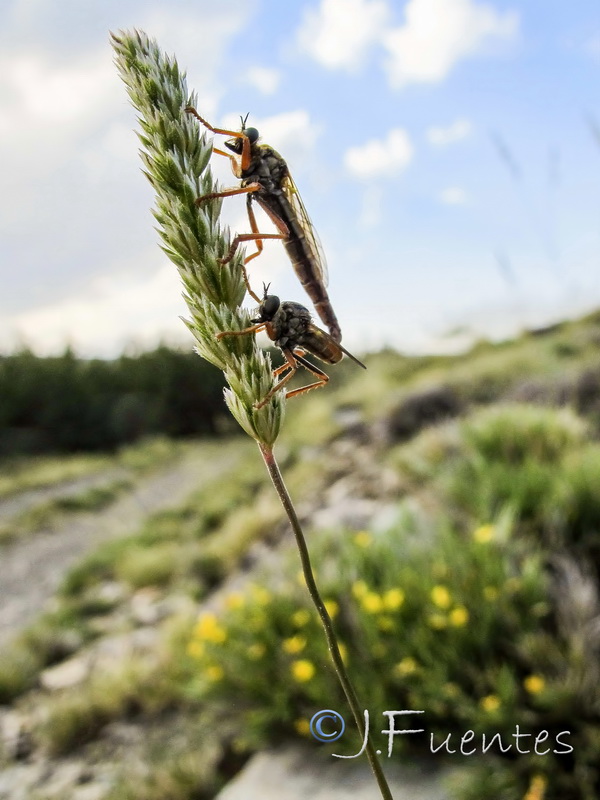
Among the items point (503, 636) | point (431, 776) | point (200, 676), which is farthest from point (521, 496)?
Answer: point (200, 676)

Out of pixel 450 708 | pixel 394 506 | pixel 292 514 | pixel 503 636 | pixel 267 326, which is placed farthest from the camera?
pixel 394 506

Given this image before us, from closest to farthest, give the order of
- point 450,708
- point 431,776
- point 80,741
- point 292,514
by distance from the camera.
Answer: point 292,514 < point 431,776 < point 450,708 < point 80,741

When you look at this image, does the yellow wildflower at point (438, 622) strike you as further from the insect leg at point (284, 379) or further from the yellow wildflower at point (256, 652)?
the insect leg at point (284, 379)

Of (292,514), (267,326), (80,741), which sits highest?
(267,326)

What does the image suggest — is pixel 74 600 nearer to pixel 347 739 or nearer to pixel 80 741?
pixel 80 741

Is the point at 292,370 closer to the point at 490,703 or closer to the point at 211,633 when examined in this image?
the point at 490,703

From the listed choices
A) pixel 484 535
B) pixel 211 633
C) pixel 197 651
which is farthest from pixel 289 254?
pixel 197 651
